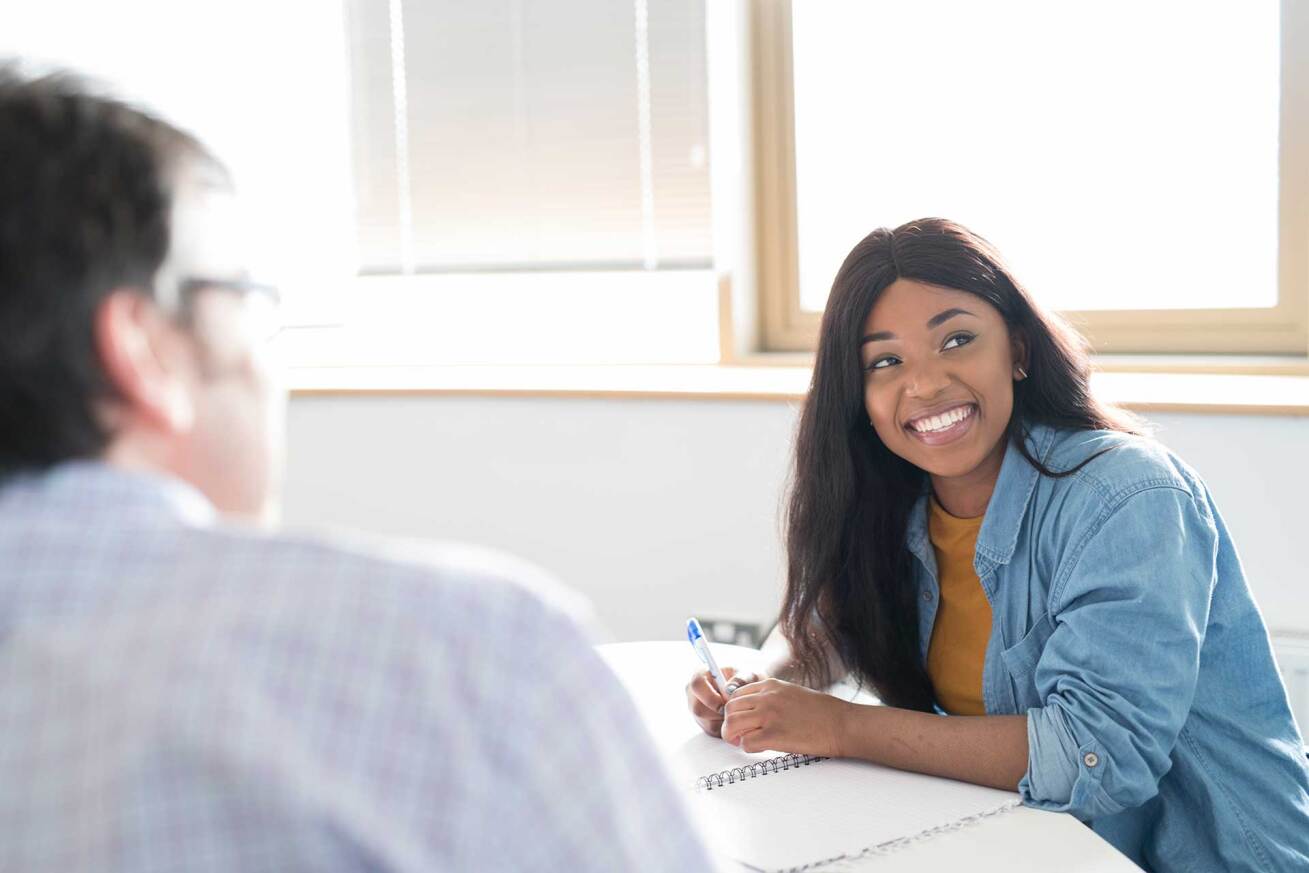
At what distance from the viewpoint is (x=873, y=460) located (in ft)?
5.75

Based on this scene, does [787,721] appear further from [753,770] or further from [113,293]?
[113,293]

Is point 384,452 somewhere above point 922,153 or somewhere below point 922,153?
below

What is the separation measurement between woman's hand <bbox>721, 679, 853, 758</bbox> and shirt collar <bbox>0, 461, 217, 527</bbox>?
0.93m

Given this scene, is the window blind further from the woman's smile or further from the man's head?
the man's head

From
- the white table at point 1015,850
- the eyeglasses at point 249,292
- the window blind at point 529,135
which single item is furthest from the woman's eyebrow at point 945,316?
the window blind at point 529,135

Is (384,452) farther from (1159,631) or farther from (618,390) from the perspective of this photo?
(1159,631)

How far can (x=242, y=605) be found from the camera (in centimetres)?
55

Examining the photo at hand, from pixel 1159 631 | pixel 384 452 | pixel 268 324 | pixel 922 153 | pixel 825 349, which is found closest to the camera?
pixel 268 324

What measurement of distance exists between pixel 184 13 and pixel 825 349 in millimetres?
2462

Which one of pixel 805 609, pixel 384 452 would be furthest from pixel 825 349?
pixel 384 452

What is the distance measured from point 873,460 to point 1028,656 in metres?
0.37

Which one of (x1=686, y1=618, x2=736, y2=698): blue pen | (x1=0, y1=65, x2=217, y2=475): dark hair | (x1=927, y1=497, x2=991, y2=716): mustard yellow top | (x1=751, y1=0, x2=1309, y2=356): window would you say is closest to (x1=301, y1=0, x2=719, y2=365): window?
(x1=751, y1=0, x2=1309, y2=356): window

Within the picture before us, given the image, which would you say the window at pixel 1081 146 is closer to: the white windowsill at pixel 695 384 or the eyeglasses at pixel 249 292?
the white windowsill at pixel 695 384

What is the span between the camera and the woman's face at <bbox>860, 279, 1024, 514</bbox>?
62.4 inches
